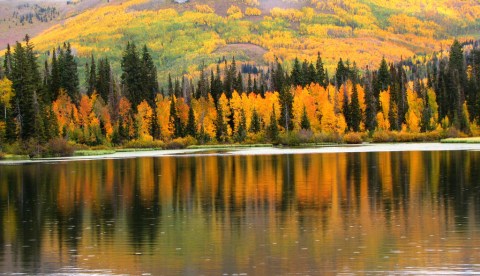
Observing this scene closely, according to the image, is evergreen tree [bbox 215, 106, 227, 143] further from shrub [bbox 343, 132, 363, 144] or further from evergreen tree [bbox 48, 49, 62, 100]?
evergreen tree [bbox 48, 49, 62, 100]

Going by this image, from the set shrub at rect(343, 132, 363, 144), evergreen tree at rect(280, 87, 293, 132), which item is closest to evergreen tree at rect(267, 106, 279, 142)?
evergreen tree at rect(280, 87, 293, 132)

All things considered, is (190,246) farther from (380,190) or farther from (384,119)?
(384,119)

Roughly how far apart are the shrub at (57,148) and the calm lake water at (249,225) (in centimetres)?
6294

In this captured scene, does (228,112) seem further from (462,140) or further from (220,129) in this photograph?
(462,140)

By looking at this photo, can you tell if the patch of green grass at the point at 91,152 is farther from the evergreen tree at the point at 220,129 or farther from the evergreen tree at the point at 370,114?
the evergreen tree at the point at 370,114

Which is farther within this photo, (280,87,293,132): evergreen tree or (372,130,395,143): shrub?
(280,87,293,132): evergreen tree

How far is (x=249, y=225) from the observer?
107 feet

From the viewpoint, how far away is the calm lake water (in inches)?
969

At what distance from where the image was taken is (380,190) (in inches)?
1796

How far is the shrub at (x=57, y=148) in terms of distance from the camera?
120m

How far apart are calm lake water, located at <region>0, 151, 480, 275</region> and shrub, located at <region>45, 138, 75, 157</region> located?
6294 cm

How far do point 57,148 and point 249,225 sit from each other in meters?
92.5

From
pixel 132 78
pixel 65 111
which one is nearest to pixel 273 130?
pixel 132 78

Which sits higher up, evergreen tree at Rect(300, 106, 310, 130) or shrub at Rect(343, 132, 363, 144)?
evergreen tree at Rect(300, 106, 310, 130)
